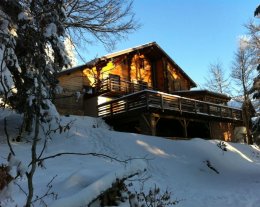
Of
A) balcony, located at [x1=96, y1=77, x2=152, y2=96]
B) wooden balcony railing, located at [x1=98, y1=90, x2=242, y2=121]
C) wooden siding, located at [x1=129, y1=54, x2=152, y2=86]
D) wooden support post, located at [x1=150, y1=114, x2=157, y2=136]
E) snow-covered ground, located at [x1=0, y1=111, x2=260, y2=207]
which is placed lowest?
snow-covered ground, located at [x1=0, y1=111, x2=260, y2=207]

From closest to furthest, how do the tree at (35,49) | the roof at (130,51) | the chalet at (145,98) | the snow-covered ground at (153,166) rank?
the tree at (35,49), the snow-covered ground at (153,166), the chalet at (145,98), the roof at (130,51)

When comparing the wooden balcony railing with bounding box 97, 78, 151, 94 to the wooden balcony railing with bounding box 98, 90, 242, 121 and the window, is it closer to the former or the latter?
the window

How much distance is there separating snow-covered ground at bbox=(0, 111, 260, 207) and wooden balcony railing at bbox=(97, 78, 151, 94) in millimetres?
5479

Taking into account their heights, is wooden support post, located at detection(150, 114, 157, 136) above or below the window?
below

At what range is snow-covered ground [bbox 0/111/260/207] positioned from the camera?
9.19m

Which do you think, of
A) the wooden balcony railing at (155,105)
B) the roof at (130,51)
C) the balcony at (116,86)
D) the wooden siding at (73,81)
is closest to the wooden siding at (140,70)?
the balcony at (116,86)

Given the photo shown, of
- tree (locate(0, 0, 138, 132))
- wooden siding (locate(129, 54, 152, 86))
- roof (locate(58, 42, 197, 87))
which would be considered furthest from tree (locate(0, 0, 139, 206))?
wooden siding (locate(129, 54, 152, 86))

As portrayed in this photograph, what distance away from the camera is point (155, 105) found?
78.7 feet

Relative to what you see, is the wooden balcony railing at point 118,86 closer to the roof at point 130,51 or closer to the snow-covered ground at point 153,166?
the roof at point 130,51

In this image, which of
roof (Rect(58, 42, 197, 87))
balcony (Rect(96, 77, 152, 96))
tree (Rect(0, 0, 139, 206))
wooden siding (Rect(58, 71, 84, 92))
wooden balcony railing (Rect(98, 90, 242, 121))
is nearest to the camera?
tree (Rect(0, 0, 139, 206))

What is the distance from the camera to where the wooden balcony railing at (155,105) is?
78.4ft

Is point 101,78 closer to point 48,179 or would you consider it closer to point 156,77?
point 156,77

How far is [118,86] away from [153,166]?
14851 mm

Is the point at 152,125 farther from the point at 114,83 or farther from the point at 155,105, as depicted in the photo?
the point at 114,83
